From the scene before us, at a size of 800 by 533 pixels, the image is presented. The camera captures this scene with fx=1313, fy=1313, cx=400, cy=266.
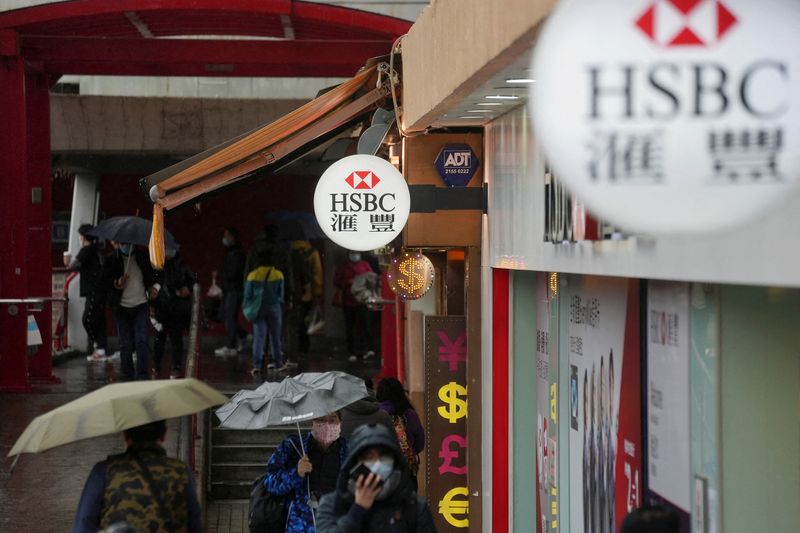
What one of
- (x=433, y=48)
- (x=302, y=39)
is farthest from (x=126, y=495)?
(x=302, y=39)

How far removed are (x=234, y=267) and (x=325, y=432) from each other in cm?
1099

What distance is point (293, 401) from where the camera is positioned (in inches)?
318

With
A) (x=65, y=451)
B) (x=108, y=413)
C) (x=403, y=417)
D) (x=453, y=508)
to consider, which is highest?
(x=108, y=413)

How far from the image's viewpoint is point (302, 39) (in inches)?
718

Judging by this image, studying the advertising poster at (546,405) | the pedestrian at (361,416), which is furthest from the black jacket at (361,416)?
the advertising poster at (546,405)

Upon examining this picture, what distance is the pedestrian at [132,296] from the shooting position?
15.1 metres

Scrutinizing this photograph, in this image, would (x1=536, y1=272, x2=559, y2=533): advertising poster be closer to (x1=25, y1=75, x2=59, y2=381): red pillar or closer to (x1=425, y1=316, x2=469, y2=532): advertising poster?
(x1=425, y1=316, x2=469, y2=532): advertising poster

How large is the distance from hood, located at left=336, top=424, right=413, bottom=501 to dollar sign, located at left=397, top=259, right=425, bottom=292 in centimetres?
619

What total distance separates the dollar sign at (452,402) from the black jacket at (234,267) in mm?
8405

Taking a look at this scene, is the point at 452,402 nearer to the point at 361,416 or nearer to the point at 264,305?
the point at 361,416

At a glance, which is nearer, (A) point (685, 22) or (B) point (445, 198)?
(A) point (685, 22)

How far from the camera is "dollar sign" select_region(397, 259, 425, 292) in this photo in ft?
39.2

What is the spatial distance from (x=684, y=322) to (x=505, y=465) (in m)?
4.29

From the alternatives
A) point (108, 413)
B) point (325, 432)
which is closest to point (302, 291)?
point (325, 432)
